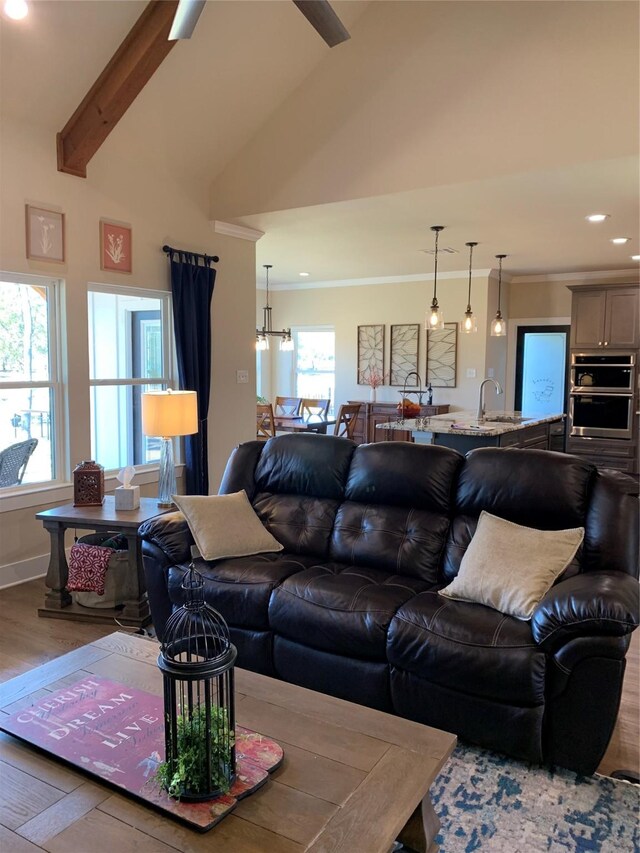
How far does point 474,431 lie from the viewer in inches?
203

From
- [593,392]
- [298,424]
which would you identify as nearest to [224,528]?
[298,424]

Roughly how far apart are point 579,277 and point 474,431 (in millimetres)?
4369

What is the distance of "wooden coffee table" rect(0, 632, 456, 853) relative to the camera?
136 centimetres

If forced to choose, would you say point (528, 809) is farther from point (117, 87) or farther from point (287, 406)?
point (287, 406)

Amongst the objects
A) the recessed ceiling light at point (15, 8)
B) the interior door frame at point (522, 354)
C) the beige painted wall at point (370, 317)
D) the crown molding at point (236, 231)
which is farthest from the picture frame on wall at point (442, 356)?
the recessed ceiling light at point (15, 8)

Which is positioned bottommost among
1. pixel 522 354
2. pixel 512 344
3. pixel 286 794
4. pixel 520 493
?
pixel 286 794

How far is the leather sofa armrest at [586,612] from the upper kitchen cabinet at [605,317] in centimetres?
599

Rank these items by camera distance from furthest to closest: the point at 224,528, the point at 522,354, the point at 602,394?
the point at 522,354
the point at 602,394
the point at 224,528

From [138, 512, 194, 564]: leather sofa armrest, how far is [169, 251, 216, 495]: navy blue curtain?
2.12 meters

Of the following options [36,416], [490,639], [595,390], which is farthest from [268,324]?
[490,639]

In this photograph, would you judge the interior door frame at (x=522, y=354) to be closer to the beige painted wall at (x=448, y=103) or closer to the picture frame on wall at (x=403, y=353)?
the picture frame on wall at (x=403, y=353)

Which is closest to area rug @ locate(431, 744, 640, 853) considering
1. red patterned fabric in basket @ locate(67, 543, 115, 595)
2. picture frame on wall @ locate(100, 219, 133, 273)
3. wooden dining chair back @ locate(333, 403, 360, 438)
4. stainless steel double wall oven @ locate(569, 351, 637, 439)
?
red patterned fabric in basket @ locate(67, 543, 115, 595)

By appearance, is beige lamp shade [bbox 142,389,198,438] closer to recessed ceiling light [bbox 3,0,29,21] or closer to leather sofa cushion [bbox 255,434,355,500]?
leather sofa cushion [bbox 255,434,355,500]

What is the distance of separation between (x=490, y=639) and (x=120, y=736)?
128cm
